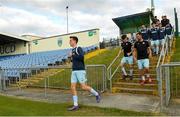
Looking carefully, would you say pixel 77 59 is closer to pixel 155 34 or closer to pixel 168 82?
pixel 168 82

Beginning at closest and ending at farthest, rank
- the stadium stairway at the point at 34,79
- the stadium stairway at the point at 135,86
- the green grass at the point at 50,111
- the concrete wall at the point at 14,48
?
the green grass at the point at 50,111 → the stadium stairway at the point at 135,86 → the stadium stairway at the point at 34,79 → the concrete wall at the point at 14,48

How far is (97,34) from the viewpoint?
29359 millimetres

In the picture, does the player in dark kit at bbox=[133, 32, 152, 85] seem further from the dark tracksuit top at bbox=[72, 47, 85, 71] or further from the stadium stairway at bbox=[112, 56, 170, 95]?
the dark tracksuit top at bbox=[72, 47, 85, 71]

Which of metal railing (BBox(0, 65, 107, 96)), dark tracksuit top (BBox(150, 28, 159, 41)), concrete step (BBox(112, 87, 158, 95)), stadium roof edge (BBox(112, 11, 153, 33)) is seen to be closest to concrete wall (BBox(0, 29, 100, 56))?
stadium roof edge (BBox(112, 11, 153, 33))

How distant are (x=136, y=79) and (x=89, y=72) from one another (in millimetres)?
1857

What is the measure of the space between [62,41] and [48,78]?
17197mm

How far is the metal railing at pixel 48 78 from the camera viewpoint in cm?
1355

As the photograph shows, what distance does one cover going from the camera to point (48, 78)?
15.7 meters

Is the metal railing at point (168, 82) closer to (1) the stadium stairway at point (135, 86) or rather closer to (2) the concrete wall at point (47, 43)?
(1) the stadium stairway at point (135, 86)

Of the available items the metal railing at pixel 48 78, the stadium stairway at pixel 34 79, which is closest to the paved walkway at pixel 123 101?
the metal railing at pixel 48 78

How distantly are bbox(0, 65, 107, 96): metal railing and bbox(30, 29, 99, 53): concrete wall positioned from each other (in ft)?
43.2

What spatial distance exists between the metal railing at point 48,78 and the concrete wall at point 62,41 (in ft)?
43.2

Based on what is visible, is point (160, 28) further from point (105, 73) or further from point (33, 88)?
point (33, 88)

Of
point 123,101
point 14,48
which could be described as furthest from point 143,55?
point 14,48
